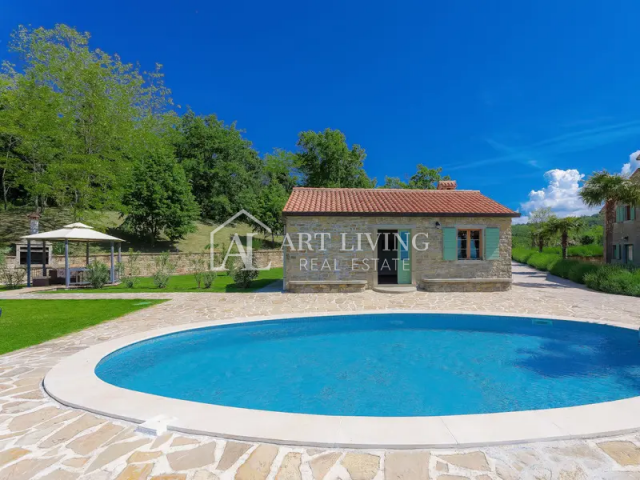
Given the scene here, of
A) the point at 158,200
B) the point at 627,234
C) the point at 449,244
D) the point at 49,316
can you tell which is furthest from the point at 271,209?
the point at 627,234

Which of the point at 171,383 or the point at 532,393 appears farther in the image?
the point at 171,383

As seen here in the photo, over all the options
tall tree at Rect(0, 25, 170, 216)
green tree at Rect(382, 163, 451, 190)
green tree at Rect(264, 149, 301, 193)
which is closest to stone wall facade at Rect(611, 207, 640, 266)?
green tree at Rect(382, 163, 451, 190)

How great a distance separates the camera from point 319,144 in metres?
37.1

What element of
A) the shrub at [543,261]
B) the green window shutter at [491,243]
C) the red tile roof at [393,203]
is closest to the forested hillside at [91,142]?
the red tile roof at [393,203]

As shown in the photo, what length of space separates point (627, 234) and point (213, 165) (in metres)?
39.7

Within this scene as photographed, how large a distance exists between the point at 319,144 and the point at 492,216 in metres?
26.8

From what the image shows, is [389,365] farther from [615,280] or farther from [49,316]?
[615,280]

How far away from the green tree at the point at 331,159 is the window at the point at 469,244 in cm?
2386

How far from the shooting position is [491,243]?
1376 centimetres

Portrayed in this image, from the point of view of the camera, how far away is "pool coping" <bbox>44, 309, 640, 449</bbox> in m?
2.84

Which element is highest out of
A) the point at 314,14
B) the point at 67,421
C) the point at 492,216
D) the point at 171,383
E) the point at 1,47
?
the point at 1,47

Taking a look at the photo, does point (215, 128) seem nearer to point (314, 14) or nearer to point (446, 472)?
point (314, 14)

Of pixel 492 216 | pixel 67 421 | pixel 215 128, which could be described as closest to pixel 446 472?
pixel 67 421

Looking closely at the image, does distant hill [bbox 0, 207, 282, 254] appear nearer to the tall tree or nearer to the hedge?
the tall tree
